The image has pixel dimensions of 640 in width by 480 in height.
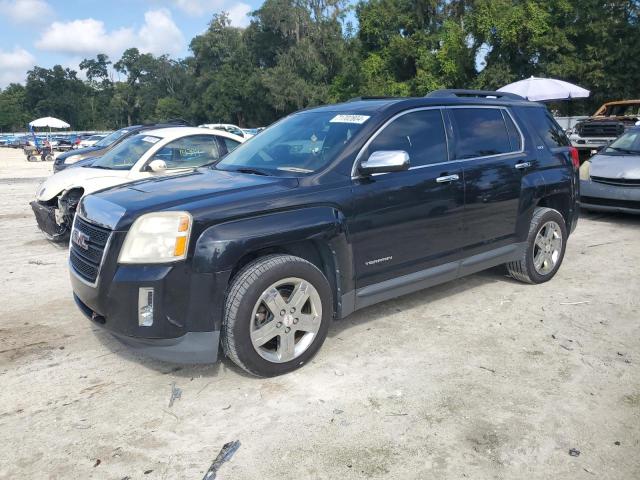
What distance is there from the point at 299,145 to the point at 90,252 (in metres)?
1.73

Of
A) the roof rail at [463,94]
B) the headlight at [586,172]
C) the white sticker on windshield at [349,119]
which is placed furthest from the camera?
the headlight at [586,172]

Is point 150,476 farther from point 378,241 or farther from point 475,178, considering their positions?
point 475,178

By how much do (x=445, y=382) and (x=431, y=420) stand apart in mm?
490

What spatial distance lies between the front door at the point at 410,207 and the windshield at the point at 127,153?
4.61 meters

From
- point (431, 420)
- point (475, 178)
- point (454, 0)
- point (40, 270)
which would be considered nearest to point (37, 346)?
point (40, 270)

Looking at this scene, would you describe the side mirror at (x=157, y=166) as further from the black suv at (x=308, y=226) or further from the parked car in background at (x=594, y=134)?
the parked car in background at (x=594, y=134)

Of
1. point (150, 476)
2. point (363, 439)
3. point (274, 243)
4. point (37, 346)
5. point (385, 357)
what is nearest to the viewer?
point (150, 476)

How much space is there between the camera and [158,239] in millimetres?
3244

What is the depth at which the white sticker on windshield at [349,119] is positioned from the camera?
4154 mm

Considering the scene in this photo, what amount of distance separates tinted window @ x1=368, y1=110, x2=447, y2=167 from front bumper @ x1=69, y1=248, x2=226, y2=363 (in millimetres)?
1660

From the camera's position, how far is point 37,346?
4.20 metres

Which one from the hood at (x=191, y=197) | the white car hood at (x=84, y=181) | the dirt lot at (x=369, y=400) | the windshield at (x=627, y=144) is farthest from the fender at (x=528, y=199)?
the white car hood at (x=84, y=181)

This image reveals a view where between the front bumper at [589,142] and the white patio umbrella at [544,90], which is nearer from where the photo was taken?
the front bumper at [589,142]

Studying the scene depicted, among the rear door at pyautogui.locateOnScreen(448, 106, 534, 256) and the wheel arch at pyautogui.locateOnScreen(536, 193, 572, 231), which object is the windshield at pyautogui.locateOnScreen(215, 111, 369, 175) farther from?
the wheel arch at pyautogui.locateOnScreen(536, 193, 572, 231)
